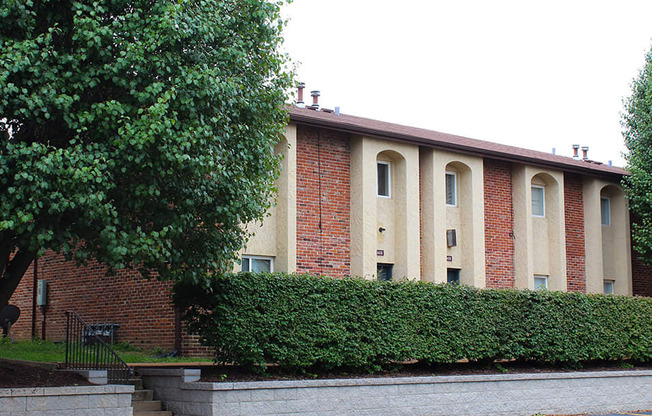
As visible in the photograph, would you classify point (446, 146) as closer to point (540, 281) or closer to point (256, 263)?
point (540, 281)

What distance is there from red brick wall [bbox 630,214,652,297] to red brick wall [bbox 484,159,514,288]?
5.52 m

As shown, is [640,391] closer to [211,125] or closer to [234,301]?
[234,301]

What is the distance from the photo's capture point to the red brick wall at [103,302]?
18.2 m

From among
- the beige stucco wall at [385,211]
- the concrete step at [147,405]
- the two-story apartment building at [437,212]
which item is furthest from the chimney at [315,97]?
the concrete step at [147,405]

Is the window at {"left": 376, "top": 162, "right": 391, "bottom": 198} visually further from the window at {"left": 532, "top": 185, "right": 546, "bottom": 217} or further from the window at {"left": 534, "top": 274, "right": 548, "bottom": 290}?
the window at {"left": 534, "top": 274, "right": 548, "bottom": 290}

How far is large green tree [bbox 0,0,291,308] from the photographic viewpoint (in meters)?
10.7

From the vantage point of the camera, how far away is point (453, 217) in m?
22.9

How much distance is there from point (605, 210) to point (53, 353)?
17926mm

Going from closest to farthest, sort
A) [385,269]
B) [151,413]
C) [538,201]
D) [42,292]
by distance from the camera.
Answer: [151,413] < [385,269] < [42,292] < [538,201]

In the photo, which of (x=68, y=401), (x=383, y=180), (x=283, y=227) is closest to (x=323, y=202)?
(x=283, y=227)

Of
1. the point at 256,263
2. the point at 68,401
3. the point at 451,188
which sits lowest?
the point at 68,401

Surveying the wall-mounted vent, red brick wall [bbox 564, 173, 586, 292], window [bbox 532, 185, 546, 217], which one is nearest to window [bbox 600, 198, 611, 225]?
red brick wall [bbox 564, 173, 586, 292]

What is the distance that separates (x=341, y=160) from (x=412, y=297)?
6063mm

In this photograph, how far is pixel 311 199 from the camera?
66.0ft
